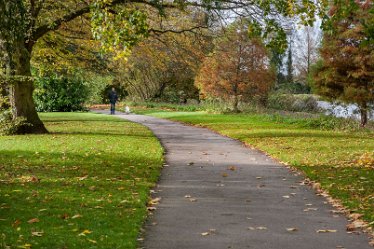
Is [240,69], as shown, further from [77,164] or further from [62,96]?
[77,164]

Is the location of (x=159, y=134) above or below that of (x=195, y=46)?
below

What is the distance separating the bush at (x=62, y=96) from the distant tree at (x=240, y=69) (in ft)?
32.8

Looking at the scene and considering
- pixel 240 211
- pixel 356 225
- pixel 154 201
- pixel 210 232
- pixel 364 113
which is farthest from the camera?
pixel 364 113

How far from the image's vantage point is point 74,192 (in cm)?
877

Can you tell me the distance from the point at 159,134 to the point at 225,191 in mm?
12002

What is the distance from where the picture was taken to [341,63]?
26.9 meters

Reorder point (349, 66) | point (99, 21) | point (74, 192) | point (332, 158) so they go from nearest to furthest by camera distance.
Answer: point (74, 192) → point (99, 21) → point (332, 158) → point (349, 66)

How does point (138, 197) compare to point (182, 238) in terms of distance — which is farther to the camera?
point (138, 197)

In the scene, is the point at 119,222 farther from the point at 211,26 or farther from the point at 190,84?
the point at 190,84

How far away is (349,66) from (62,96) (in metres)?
21.8

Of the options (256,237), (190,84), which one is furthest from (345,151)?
(190,84)

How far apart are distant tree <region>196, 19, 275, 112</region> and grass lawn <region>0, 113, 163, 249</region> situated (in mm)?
19522

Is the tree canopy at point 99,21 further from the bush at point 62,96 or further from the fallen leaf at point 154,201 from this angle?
the bush at point 62,96

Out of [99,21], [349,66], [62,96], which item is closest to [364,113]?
[349,66]
